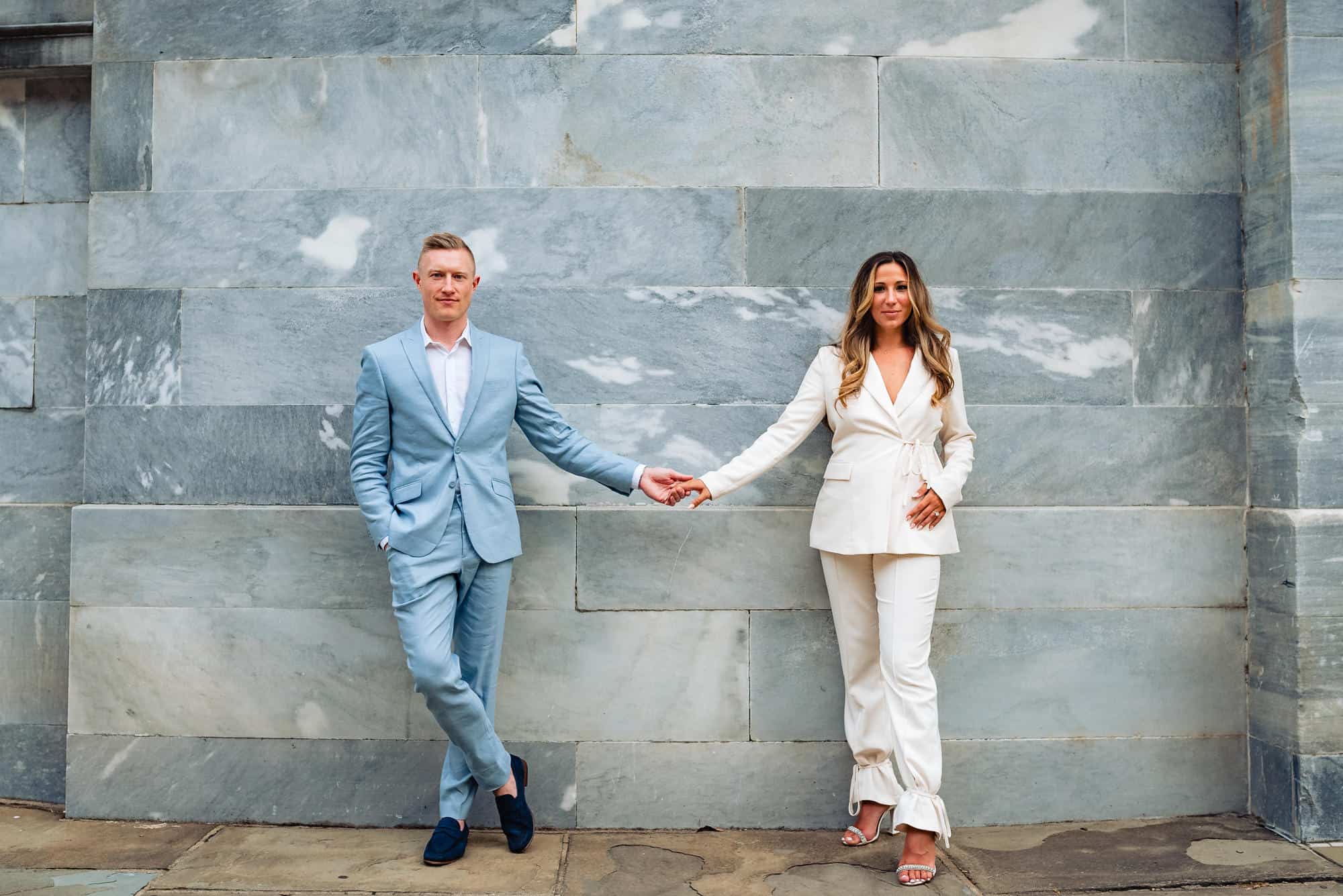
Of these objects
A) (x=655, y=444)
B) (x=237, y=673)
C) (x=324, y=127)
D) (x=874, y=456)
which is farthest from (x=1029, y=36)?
(x=237, y=673)

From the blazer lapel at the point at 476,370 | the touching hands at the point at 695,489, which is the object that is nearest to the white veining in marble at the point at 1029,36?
the touching hands at the point at 695,489

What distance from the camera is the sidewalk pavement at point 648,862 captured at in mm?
3781

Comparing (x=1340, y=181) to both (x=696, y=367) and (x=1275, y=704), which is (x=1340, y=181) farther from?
(x=696, y=367)

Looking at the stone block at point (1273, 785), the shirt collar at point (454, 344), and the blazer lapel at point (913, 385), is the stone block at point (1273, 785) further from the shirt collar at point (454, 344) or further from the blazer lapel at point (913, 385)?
the shirt collar at point (454, 344)

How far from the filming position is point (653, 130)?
4574 mm

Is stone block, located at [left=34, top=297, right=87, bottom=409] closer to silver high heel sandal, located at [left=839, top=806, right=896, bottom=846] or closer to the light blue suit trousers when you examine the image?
the light blue suit trousers

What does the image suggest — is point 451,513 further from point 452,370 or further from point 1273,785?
point 1273,785

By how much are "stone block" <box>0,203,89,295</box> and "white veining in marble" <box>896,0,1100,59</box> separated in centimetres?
390

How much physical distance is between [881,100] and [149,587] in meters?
3.85

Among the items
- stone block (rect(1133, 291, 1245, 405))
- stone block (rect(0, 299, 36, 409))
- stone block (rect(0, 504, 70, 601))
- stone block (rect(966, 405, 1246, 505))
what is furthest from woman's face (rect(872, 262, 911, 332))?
stone block (rect(0, 299, 36, 409))

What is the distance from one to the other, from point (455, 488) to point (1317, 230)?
3658mm

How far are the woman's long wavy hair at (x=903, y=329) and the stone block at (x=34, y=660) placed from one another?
148 inches

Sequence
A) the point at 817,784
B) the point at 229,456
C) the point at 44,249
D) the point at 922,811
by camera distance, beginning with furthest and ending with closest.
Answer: the point at 44,249 < the point at 229,456 < the point at 817,784 < the point at 922,811

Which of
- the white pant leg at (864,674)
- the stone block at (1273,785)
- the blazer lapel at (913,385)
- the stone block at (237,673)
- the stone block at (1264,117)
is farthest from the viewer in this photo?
the stone block at (237,673)
